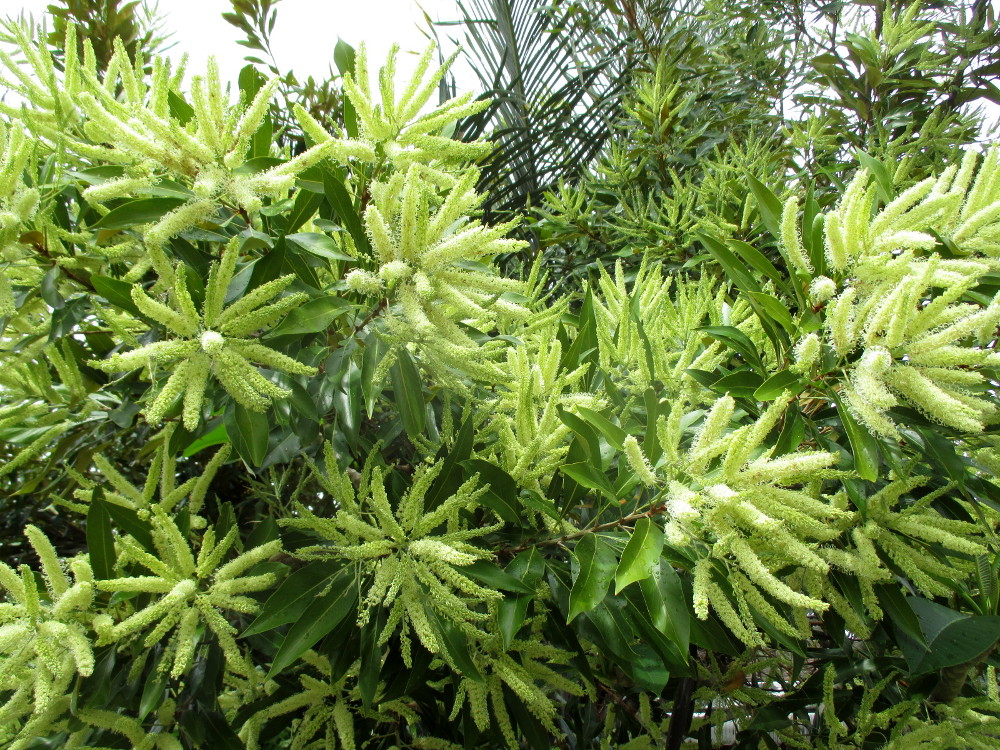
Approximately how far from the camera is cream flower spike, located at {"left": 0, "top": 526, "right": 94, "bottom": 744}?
1203 millimetres

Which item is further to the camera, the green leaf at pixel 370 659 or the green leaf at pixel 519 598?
the green leaf at pixel 370 659

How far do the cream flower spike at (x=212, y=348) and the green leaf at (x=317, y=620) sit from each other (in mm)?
426

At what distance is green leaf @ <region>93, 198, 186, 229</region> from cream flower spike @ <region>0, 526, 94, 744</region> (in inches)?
23.3

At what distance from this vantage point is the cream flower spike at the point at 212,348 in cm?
106

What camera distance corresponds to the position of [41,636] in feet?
4.09

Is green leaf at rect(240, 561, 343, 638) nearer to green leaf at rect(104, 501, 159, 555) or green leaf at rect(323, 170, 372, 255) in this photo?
green leaf at rect(104, 501, 159, 555)

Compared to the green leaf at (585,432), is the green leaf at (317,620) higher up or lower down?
lower down

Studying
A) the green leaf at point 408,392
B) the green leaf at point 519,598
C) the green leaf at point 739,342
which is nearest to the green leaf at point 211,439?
the green leaf at point 408,392

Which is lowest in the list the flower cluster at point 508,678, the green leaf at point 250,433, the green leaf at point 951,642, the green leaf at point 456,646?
the flower cluster at point 508,678

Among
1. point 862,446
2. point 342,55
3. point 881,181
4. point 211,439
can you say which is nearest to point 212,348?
point 211,439

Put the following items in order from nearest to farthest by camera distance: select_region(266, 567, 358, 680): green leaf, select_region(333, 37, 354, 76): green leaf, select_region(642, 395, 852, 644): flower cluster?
select_region(642, 395, 852, 644): flower cluster → select_region(266, 567, 358, 680): green leaf → select_region(333, 37, 354, 76): green leaf

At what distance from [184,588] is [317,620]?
256 millimetres

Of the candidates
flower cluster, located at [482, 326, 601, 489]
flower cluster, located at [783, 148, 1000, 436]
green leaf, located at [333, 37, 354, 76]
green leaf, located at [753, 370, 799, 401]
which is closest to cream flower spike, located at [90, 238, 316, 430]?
flower cluster, located at [482, 326, 601, 489]

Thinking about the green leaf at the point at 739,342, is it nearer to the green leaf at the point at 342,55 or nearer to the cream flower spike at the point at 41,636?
the green leaf at the point at 342,55
